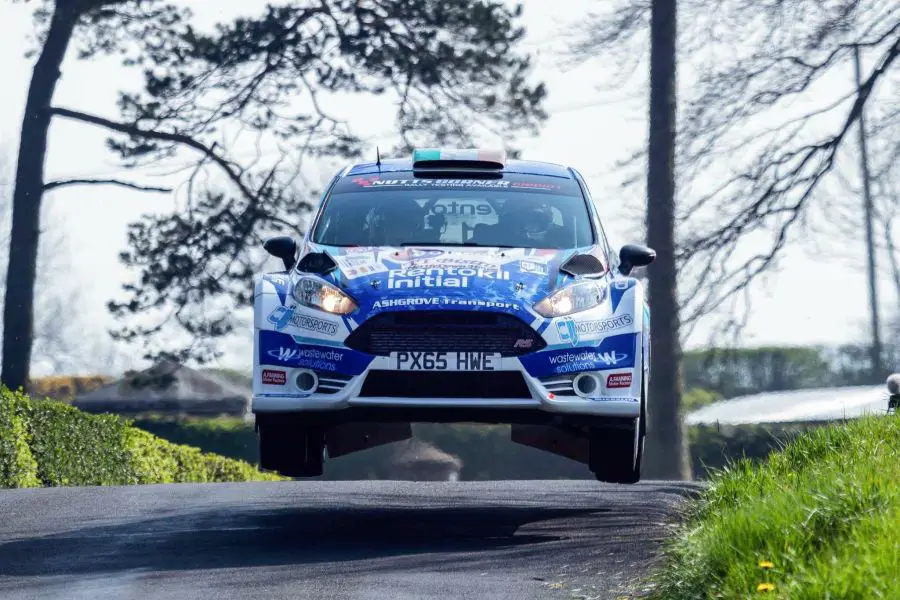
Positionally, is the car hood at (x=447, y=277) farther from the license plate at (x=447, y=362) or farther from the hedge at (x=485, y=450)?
the hedge at (x=485, y=450)

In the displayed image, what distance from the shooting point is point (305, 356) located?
912cm

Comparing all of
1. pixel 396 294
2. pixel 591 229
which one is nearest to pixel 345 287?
pixel 396 294

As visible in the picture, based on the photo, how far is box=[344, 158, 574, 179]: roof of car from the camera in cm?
1109

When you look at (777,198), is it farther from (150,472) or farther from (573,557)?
(573,557)

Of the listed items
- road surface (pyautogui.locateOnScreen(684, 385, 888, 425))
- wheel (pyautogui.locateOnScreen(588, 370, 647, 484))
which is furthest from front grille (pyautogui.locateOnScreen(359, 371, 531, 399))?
road surface (pyautogui.locateOnScreen(684, 385, 888, 425))

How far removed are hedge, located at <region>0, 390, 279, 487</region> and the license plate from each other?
31.6 ft

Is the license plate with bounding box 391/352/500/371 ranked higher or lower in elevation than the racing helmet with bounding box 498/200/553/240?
lower

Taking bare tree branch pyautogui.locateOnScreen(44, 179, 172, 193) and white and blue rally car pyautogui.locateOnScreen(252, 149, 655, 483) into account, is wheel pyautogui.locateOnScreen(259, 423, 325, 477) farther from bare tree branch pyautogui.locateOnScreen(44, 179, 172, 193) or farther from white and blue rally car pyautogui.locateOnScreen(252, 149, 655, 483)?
bare tree branch pyautogui.locateOnScreen(44, 179, 172, 193)

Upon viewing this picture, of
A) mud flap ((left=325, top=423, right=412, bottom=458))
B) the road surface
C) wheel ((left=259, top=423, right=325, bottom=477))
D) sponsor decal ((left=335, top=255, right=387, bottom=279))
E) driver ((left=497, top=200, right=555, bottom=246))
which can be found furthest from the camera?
the road surface

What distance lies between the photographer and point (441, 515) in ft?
35.3

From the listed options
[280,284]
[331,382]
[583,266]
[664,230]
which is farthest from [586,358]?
[664,230]

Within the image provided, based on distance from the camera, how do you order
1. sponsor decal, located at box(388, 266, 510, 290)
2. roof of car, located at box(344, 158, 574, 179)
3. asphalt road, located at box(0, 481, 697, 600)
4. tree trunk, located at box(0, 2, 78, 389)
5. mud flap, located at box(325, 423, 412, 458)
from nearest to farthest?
asphalt road, located at box(0, 481, 697, 600) → sponsor decal, located at box(388, 266, 510, 290) → mud flap, located at box(325, 423, 412, 458) → roof of car, located at box(344, 158, 574, 179) → tree trunk, located at box(0, 2, 78, 389)

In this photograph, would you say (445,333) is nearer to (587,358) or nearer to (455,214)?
(587,358)

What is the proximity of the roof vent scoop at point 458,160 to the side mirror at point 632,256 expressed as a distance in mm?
1223
